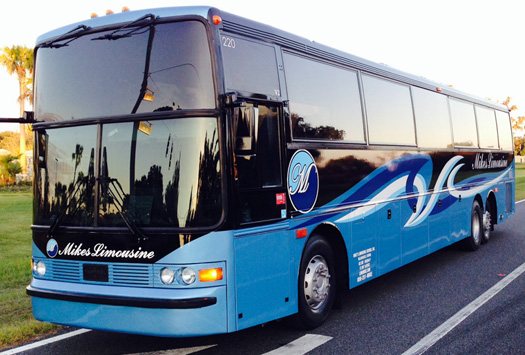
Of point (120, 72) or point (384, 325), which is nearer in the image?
point (120, 72)

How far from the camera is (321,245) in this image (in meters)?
6.45

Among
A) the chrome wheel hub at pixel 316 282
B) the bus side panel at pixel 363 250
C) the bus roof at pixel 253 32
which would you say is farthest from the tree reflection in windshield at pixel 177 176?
the bus side panel at pixel 363 250

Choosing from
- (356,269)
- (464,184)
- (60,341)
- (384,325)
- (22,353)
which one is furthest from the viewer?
(464,184)

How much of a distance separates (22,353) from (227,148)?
9.12ft

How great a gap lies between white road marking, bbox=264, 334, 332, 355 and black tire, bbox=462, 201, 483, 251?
6.59 metres

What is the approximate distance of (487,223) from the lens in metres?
12.6

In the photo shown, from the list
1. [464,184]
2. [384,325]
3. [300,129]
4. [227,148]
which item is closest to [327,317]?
[384,325]

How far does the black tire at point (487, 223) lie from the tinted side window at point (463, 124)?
5.62 ft

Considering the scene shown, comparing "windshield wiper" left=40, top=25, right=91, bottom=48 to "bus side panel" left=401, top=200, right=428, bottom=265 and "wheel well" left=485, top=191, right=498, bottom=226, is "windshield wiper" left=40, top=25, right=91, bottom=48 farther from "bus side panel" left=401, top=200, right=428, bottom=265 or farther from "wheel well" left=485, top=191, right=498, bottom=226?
"wheel well" left=485, top=191, right=498, bottom=226

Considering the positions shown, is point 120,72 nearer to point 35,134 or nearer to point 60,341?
point 35,134

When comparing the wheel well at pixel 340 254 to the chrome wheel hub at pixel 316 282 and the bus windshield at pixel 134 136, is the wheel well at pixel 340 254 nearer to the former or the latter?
the chrome wheel hub at pixel 316 282

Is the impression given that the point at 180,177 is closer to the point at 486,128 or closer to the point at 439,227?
the point at 439,227

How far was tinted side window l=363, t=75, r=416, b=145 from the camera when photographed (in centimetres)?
782

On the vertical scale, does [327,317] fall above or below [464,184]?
below
